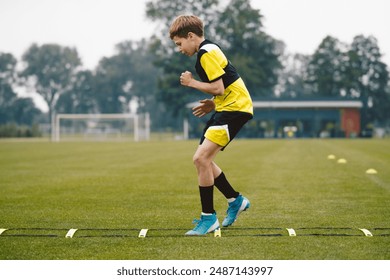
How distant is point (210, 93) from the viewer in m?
5.70

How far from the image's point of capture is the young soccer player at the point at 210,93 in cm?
564

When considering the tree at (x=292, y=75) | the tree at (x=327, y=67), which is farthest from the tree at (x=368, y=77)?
the tree at (x=292, y=75)

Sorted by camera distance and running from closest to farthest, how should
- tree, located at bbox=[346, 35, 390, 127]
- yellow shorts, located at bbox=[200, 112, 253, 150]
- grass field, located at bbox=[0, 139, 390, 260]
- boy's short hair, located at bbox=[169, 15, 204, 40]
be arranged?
1. grass field, located at bbox=[0, 139, 390, 260]
2. boy's short hair, located at bbox=[169, 15, 204, 40]
3. yellow shorts, located at bbox=[200, 112, 253, 150]
4. tree, located at bbox=[346, 35, 390, 127]

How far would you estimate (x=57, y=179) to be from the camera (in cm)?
1225

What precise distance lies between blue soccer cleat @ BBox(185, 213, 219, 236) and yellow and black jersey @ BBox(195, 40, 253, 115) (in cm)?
112

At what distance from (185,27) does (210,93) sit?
0.71 metres

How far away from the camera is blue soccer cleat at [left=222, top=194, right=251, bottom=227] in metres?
6.20

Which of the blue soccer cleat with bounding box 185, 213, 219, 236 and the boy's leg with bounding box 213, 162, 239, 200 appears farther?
the boy's leg with bounding box 213, 162, 239, 200

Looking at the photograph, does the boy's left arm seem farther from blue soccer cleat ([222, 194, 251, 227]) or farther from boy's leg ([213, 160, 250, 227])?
blue soccer cleat ([222, 194, 251, 227])

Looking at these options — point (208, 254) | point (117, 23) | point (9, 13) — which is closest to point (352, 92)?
point (117, 23)

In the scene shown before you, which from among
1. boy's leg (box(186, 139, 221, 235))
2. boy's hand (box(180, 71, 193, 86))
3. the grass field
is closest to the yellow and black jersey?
boy's hand (box(180, 71, 193, 86))

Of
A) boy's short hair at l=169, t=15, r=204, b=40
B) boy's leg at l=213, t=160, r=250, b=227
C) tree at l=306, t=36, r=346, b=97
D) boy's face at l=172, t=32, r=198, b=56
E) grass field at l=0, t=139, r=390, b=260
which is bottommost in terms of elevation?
grass field at l=0, t=139, r=390, b=260

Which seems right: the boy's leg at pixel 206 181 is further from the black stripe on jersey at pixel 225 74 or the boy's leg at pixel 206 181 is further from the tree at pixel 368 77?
the tree at pixel 368 77
